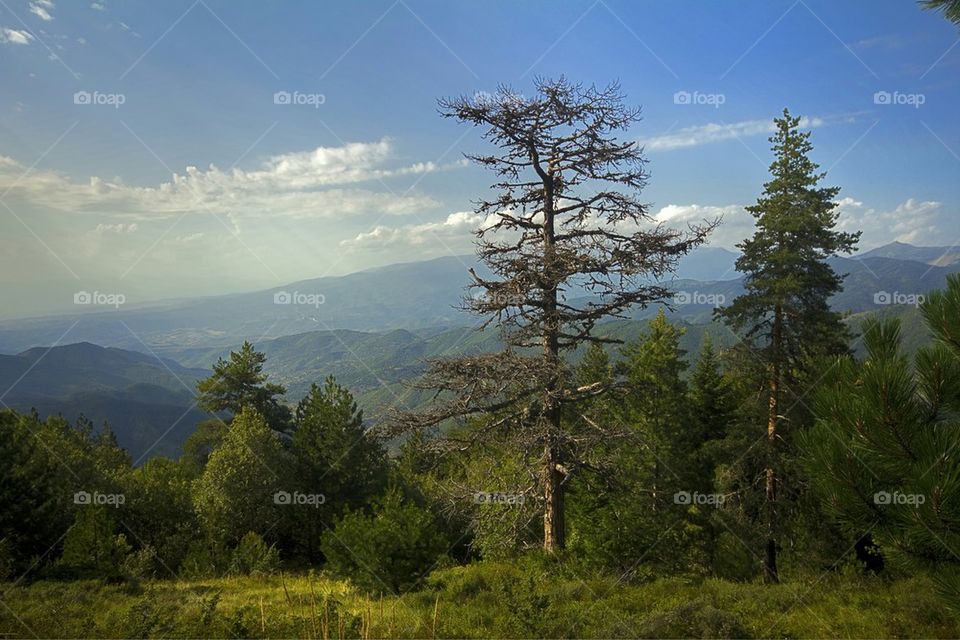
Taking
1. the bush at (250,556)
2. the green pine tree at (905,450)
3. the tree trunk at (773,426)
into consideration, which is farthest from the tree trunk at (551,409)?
the bush at (250,556)

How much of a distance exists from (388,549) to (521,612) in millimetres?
3947

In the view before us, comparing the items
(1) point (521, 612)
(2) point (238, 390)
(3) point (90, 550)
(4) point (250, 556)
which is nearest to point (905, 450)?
(1) point (521, 612)

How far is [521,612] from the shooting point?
7695 mm

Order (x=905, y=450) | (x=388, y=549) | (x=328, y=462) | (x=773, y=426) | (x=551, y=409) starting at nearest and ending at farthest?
1. (x=905, y=450)
2. (x=388, y=549)
3. (x=551, y=409)
4. (x=773, y=426)
5. (x=328, y=462)

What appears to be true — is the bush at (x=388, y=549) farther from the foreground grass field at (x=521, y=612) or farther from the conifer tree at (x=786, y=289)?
the conifer tree at (x=786, y=289)

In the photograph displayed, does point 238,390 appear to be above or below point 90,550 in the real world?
above

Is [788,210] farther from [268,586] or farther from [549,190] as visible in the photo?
[268,586]

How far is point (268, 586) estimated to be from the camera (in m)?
16.8

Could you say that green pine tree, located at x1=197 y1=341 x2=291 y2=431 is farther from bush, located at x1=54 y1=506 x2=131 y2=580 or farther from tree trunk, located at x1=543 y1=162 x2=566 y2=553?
tree trunk, located at x1=543 y1=162 x2=566 y2=553

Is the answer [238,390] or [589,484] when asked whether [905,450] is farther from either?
[238,390]

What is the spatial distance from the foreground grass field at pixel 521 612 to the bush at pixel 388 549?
43cm

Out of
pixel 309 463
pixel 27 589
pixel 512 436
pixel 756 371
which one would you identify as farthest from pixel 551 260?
pixel 309 463

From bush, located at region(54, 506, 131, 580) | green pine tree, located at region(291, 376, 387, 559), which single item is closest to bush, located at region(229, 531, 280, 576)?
bush, located at region(54, 506, 131, 580)

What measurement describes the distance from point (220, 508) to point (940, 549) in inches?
996
